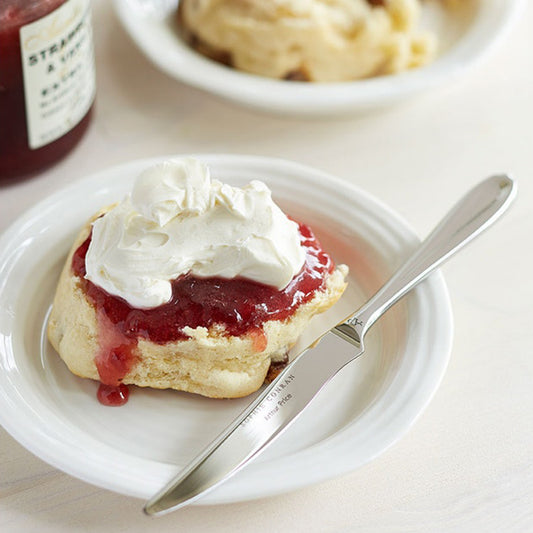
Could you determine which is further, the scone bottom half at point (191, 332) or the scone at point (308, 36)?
the scone at point (308, 36)

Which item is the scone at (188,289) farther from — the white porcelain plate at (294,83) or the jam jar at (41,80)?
the white porcelain plate at (294,83)

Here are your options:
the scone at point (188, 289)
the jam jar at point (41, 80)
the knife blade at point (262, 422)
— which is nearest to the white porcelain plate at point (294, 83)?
the jam jar at point (41, 80)

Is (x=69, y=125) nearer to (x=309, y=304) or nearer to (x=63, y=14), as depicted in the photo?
(x=63, y=14)

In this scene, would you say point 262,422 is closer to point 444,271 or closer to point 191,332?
point 191,332

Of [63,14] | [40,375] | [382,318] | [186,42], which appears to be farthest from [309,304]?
[186,42]

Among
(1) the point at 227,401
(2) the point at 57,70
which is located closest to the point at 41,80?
(2) the point at 57,70
